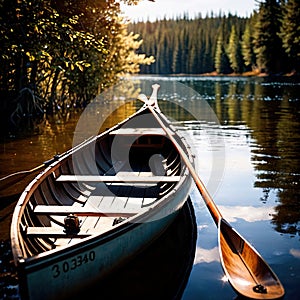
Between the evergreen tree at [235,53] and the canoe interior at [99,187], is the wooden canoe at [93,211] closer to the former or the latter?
the canoe interior at [99,187]

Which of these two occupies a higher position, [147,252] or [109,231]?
[109,231]

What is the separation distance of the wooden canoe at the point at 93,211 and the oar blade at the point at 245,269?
101 cm

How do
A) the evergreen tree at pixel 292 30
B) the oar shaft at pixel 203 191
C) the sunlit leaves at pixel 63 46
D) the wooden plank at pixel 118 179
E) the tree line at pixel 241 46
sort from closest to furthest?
1. the oar shaft at pixel 203 191
2. the wooden plank at pixel 118 179
3. the sunlit leaves at pixel 63 46
4. the evergreen tree at pixel 292 30
5. the tree line at pixel 241 46

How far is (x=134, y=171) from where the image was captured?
10602 millimetres

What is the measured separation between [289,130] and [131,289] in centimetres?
1361

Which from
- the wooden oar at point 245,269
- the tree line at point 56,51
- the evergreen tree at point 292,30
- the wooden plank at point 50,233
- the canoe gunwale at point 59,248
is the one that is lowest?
the wooden oar at point 245,269

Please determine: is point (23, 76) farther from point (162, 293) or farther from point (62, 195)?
point (162, 293)

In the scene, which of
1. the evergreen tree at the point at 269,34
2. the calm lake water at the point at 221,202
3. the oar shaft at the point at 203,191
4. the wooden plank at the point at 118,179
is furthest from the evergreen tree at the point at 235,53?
the wooden plank at the point at 118,179

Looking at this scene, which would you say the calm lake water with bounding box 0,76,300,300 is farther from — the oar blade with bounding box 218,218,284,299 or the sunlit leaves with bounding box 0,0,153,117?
the sunlit leaves with bounding box 0,0,153,117

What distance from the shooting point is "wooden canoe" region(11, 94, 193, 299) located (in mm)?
4523

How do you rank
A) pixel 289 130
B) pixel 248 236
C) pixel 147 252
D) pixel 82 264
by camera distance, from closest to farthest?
pixel 82 264
pixel 147 252
pixel 248 236
pixel 289 130

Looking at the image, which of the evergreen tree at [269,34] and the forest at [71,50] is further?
the evergreen tree at [269,34]

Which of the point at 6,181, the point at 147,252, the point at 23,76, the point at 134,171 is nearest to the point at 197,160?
the point at 134,171

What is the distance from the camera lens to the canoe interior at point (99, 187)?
19.8 feet
